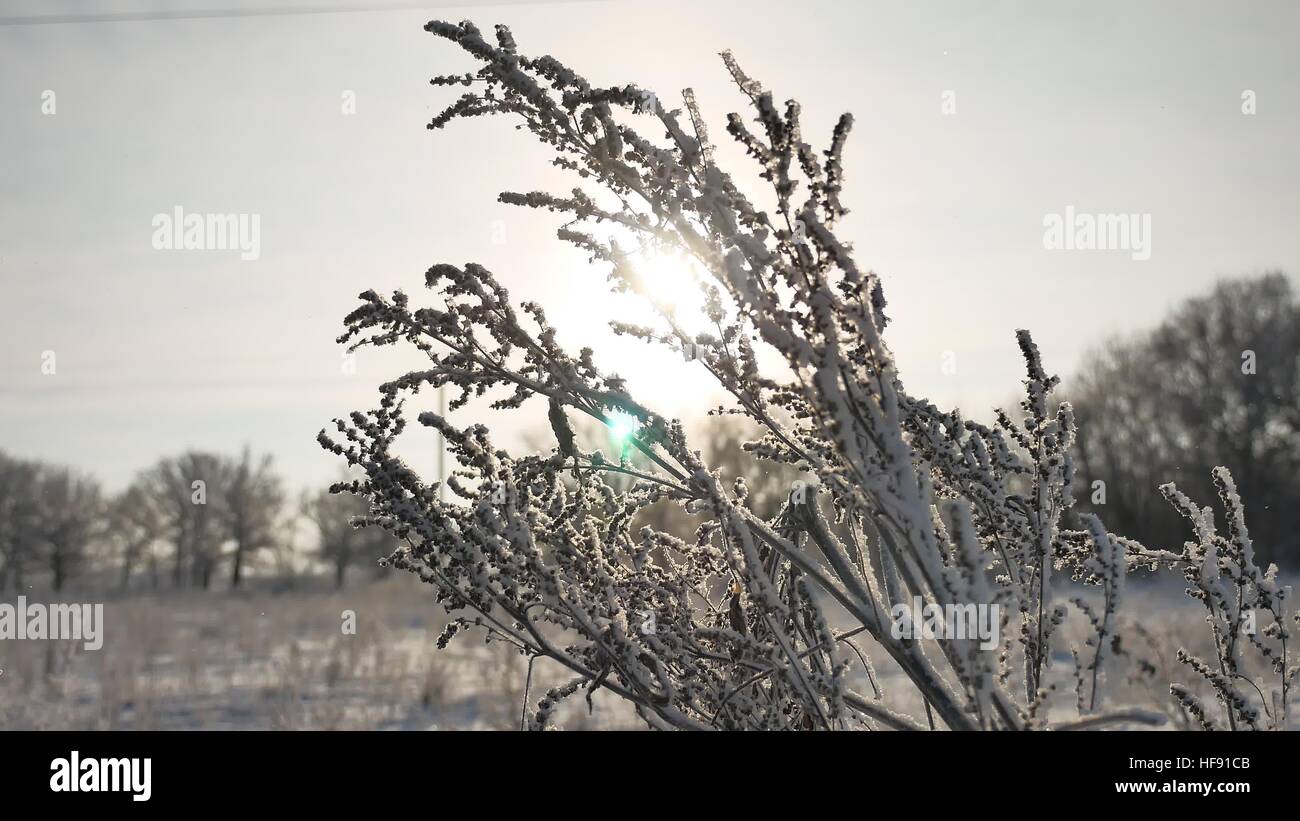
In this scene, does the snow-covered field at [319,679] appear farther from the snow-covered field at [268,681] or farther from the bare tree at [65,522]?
the bare tree at [65,522]

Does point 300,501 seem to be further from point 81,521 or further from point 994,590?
point 994,590

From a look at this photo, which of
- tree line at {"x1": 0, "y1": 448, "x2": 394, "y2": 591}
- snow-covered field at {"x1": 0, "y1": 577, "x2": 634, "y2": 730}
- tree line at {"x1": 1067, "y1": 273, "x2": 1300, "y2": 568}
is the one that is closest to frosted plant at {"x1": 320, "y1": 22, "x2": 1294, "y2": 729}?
snow-covered field at {"x1": 0, "y1": 577, "x2": 634, "y2": 730}

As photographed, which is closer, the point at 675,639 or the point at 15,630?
the point at 675,639

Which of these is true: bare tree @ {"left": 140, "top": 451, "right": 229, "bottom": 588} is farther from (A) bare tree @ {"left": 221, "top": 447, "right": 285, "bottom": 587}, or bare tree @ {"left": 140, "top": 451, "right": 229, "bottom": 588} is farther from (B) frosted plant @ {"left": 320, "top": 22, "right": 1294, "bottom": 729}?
(B) frosted plant @ {"left": 320, "top": 22, "right": 1294, "bottom": 729}

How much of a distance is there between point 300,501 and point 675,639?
40672mm

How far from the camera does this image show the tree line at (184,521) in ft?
117

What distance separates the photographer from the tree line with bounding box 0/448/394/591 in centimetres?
3569

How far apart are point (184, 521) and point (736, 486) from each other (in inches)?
1688

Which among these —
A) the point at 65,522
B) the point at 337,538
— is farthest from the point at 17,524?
the point at 337,538

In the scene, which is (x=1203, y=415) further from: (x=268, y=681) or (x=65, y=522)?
(x=65, y=522)

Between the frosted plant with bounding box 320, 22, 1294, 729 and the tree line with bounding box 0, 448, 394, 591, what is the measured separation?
35.5m

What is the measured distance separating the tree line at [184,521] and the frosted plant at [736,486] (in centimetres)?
3548

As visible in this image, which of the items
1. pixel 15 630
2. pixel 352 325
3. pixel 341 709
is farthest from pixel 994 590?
pixel 15 630
